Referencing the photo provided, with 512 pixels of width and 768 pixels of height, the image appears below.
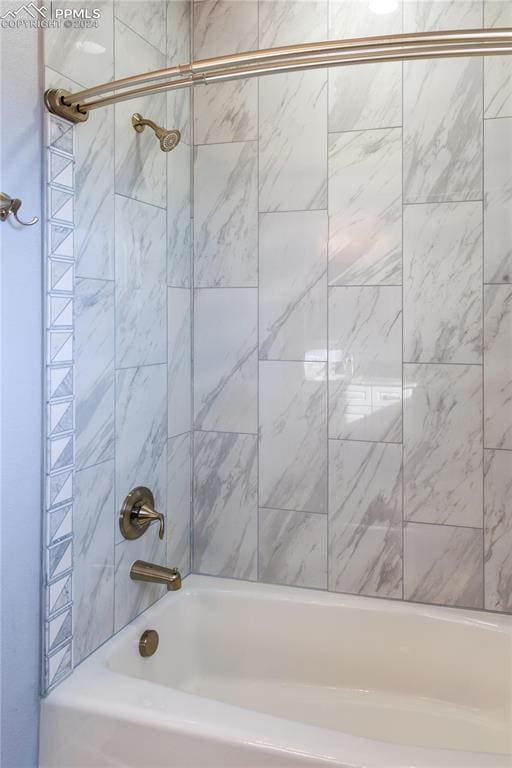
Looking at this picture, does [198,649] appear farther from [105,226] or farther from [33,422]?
[105,226]

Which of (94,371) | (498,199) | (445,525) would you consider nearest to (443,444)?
(445,525)

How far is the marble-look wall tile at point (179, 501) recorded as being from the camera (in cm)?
212

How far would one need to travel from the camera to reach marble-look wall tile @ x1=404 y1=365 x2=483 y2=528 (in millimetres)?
1952

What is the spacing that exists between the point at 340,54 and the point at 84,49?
2.37 feet

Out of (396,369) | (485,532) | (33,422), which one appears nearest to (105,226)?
(33,422)

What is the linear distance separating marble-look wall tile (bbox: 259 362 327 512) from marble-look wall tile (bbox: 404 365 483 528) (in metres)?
0.28

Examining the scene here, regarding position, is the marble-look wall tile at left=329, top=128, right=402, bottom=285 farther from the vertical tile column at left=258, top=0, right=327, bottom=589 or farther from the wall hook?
the wall hook

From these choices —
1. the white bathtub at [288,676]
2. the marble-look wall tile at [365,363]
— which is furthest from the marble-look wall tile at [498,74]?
the white bathtub at [288,676]

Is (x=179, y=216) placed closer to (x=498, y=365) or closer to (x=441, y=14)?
(x=441, y=14)

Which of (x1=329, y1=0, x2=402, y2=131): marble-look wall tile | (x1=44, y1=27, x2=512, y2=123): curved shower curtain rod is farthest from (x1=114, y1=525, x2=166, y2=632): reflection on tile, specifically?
(x1=329, y1=0, x2=402, y2=131): marble-look wall tile

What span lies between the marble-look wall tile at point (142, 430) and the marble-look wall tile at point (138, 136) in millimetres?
537

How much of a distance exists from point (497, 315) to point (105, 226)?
1170 millimetres

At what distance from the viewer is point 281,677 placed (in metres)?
2.08

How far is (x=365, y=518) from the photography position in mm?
2061
